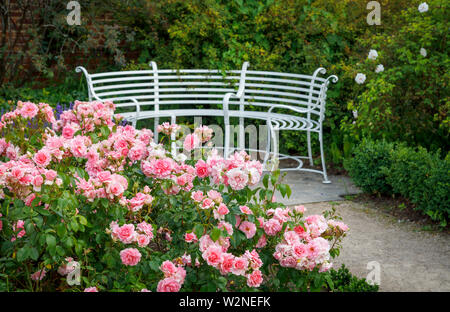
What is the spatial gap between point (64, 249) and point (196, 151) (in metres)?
1.01

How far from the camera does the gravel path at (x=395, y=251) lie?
3.05 m

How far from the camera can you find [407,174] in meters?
4.18

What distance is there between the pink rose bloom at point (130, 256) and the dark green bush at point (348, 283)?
1.22 metres

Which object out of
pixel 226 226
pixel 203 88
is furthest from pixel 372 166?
pixel 226 226

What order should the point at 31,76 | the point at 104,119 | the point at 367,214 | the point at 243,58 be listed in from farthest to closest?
the point at 31,76 → the point at 243,58 → the point at 367,214 → the point at 104,119

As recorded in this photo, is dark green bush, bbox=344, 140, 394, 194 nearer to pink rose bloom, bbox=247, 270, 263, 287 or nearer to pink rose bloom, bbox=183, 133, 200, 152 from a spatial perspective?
pink rose bloom, bbox=183, 133, 200, 152

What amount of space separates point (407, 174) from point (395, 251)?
86 cm

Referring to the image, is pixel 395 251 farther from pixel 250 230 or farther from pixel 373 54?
pixel 373 54

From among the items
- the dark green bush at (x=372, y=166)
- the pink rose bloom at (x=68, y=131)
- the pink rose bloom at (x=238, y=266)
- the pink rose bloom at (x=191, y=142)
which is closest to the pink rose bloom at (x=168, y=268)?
the pink rose bloom at (x=238, y=266)

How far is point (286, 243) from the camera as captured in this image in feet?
7.20

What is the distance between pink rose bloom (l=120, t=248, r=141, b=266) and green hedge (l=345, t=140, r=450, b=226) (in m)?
2.52

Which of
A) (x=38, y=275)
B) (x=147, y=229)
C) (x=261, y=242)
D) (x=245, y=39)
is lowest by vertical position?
(x=38, y=275)
